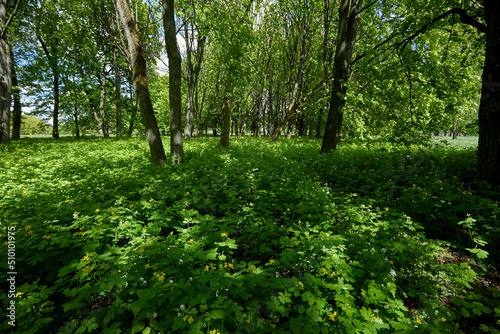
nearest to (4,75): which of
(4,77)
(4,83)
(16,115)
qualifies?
(4,77)

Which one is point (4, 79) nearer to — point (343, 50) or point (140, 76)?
point (140, 76)

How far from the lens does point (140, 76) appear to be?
661cm

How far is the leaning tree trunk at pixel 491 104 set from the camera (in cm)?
457

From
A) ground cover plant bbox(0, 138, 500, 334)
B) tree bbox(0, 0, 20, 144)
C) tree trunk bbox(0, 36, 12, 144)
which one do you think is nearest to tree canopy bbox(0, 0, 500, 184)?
tree bbox(0, 0, 20, 144)

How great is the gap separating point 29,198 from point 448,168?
448 inches

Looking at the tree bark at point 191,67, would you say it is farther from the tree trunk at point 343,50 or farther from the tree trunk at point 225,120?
the tree trunk at point 343,50

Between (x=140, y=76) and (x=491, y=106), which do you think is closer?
(x=491, y=106)

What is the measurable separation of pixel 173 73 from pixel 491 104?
30.4 feet

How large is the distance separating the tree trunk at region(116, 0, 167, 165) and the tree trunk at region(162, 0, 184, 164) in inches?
24.1

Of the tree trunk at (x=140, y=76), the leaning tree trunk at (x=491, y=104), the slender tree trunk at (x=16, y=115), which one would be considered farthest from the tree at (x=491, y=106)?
the slender tree trunk at (x=16, y=115)

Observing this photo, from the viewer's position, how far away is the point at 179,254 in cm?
233

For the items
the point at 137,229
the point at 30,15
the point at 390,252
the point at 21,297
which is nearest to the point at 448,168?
the point at 390,252

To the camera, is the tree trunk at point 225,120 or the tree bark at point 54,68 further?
the tree bark at point 54,68

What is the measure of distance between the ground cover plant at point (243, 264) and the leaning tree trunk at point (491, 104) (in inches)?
31.5
